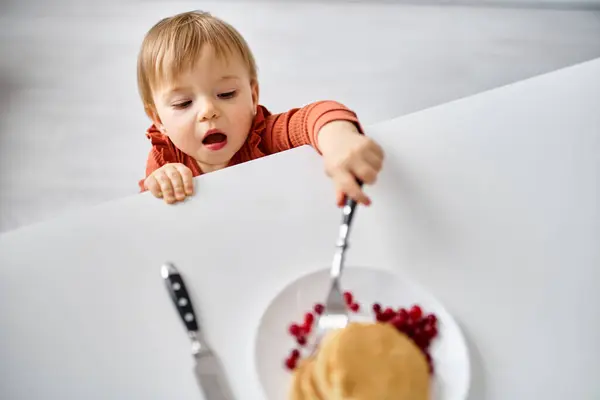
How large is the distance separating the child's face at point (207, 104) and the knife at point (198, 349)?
0.24 m

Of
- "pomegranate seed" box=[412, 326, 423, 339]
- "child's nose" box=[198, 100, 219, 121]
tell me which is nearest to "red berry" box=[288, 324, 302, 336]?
"pomegranate seed" box=[412, 326, 423, 339]

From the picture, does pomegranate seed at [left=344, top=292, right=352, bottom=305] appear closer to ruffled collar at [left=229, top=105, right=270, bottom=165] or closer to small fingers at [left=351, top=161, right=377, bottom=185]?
small fingers at [left=351, top=161, right=377, bottom=185]

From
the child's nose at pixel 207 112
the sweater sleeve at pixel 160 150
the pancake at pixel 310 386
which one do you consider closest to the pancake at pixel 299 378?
the pancake at pixel 310 386

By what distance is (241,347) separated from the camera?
19.1 inches

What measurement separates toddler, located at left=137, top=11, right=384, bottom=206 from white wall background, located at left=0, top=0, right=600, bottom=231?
1.59ft

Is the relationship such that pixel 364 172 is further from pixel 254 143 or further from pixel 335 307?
pixel 254 143

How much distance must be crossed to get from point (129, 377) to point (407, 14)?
53.2 inches

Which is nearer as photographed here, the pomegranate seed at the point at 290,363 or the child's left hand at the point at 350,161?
the pomegranate seed at the point at 290,363

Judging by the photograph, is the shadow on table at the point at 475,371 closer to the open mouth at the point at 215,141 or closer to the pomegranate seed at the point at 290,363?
the pomegranate seed at the point at 290,363

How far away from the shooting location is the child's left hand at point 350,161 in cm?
58

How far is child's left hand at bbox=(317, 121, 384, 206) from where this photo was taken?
583mm

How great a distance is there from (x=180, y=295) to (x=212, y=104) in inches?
11.2

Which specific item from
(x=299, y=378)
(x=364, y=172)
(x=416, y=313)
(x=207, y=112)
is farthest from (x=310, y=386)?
(x=207, y=112)

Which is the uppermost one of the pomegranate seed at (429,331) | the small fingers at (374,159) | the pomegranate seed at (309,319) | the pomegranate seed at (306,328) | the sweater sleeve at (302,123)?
the sweater sleeve at (302,123)
